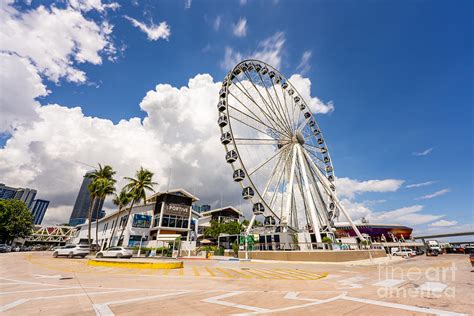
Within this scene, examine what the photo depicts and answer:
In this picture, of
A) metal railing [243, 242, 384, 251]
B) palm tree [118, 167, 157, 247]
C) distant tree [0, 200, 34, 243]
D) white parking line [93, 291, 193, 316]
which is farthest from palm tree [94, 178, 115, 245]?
white parking line [93, 291, 193, 316]

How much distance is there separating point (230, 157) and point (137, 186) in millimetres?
25508

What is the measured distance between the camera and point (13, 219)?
56562mm

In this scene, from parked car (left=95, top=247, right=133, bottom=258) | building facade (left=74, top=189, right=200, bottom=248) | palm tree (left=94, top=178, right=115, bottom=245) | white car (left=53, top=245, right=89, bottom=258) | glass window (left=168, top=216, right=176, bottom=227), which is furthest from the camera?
glass window (left=168, top=216, right=176, bottom=227)

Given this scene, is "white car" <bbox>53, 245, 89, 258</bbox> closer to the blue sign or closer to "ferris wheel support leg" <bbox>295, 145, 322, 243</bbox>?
the blue sign

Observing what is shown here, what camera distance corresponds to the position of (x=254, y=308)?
20.4 feet

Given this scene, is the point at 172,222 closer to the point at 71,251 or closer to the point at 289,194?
the point at 71,251

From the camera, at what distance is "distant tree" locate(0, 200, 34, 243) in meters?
55.0

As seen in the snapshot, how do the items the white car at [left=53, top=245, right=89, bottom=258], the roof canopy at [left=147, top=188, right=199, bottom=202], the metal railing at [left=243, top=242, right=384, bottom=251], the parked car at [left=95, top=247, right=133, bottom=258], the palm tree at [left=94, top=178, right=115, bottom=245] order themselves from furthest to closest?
1. the roof canopy at [left=147, top=188, right=199, bottom=202]
2. the palm tree at [left=94, top=178, right=115, bottom=245]
3. the white car at [left=53, top=245, right=89, bottom=258]
4. the parked car at [left=95, top=247, right=133, bottom=258]
5. the metal railing at [left=243, top=242, right=384, bottom=251]

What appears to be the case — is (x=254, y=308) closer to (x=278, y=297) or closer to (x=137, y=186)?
(x=278, y=297)

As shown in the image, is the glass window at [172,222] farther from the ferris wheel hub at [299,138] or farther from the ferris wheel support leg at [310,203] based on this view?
the ferris wheel hub at [299,138]

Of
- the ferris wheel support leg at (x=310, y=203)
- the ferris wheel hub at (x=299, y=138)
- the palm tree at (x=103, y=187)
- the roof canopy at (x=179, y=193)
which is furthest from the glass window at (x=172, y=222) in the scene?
the ferris wheel hub at (x=299, y=138)

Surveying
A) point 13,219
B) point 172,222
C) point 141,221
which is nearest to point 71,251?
point 141,221

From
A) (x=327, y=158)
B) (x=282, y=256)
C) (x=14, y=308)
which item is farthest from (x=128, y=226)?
(x=14, y=308)

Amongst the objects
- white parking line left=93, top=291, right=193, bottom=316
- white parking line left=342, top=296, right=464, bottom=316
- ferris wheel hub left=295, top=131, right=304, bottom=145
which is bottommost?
white parking line left=342, top=296, right=464, bottom=316
